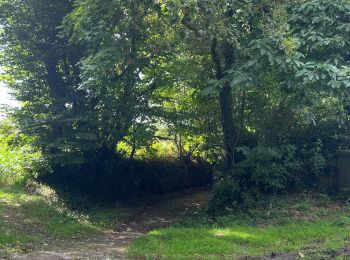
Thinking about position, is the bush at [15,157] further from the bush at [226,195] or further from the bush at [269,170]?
the bush at [269,170]

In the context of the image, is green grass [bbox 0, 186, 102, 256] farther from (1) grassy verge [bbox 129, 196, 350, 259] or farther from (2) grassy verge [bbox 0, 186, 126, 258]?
(1) grassy verge [bbox 129, 196, 350, 259]

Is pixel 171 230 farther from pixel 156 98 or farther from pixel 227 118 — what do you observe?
pixel 156 98

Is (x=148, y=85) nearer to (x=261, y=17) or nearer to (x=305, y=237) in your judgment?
(x=261, y=17)

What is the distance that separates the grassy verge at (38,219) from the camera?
9508 mm

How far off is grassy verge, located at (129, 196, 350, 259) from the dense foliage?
112cm

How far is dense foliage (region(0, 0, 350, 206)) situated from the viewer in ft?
34.4

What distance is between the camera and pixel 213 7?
947 cm

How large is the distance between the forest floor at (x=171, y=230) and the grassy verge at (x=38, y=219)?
0.02 meters

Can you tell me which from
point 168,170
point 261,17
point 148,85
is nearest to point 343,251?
point 261,17

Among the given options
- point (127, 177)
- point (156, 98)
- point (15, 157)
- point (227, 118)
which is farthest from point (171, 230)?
point (15, 157)

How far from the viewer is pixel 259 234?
30.6ft

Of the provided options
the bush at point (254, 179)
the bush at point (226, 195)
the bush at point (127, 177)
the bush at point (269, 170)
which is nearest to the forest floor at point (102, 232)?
the bush at point (127, 177)

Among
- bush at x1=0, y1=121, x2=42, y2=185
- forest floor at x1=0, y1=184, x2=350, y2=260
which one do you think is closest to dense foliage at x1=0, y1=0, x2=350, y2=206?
bush at x1=0, y1=121, x2=42, y2=185

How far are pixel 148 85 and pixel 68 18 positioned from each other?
299 cm
